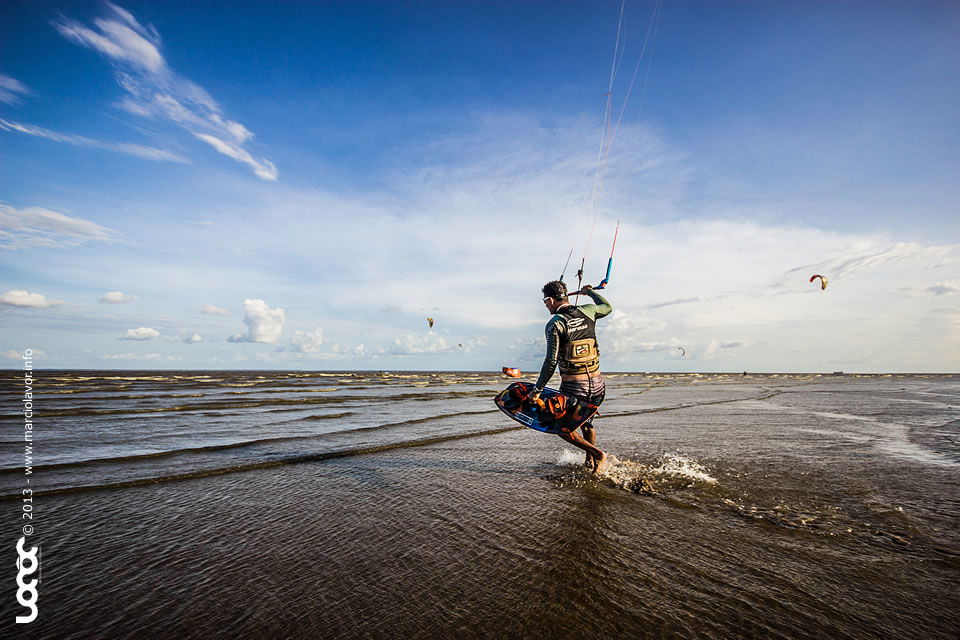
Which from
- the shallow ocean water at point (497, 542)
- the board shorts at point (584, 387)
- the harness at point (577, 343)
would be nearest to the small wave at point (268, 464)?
the shallow ocean water at point (497, 542)

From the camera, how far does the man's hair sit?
663cm

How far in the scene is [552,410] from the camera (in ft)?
21.4

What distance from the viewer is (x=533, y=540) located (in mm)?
4223

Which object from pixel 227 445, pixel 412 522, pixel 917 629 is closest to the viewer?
pixel 917 629

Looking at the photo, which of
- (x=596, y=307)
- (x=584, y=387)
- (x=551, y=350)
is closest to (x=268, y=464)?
(x=551, y=350)

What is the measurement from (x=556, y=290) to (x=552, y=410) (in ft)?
6.31

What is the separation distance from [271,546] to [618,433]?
30.3 ft

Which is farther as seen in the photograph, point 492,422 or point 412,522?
point 492,422

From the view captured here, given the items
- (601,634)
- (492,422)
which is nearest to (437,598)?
(601,634)

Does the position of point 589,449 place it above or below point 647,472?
above

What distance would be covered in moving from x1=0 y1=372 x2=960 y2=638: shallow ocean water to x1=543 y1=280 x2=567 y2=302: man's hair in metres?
2.92

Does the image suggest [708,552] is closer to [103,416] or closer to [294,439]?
[294,439]

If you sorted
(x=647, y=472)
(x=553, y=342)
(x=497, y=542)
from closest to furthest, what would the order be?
(x=497, y=542) < (x=553, y=342) < (x=647, y=472)

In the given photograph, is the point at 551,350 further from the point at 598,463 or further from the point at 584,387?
the point at 598,463
